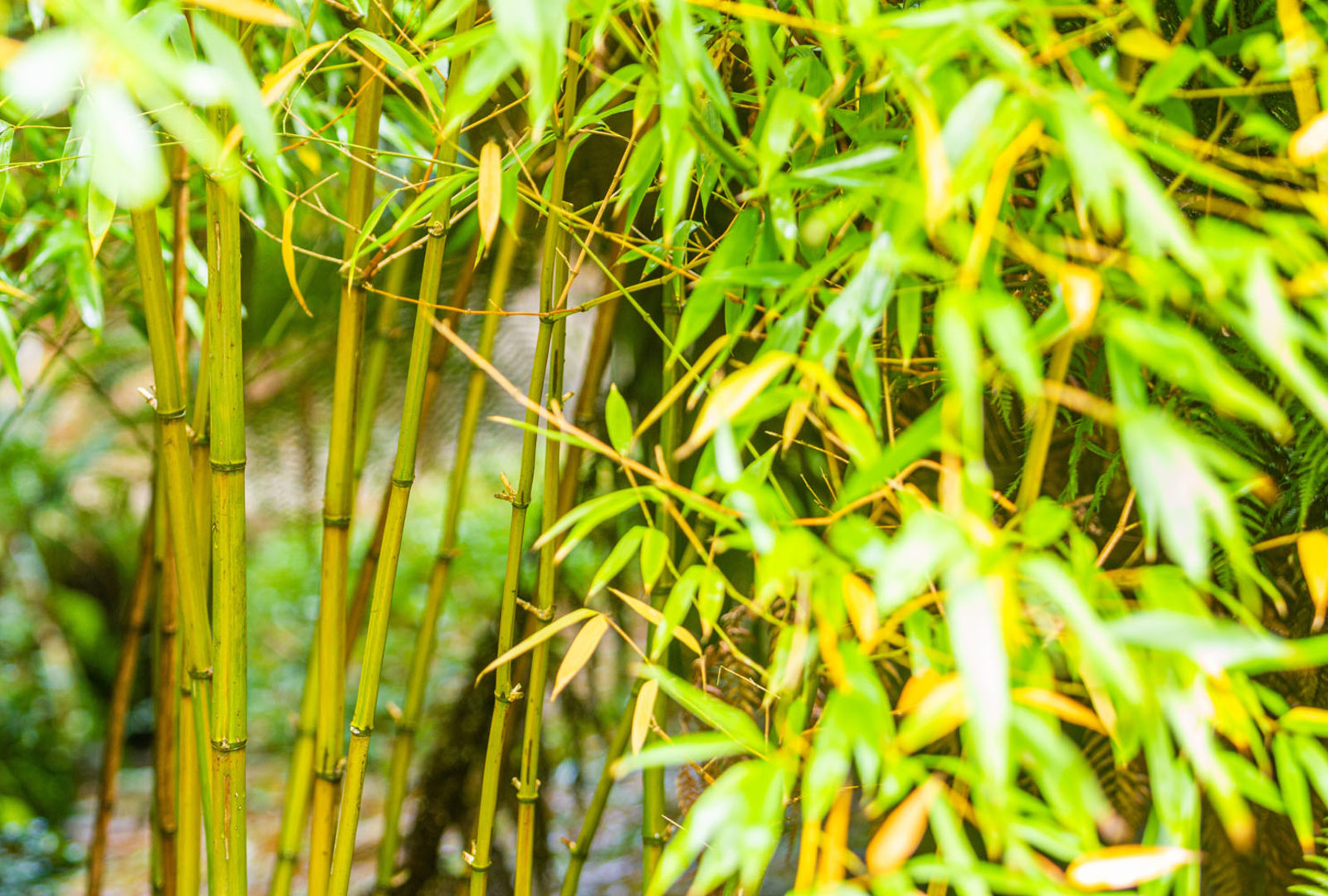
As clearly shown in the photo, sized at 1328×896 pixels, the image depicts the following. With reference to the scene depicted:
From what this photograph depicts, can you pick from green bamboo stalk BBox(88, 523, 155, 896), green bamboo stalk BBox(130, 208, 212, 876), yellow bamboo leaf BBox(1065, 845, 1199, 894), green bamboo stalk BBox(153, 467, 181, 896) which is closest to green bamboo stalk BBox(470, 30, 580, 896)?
green bamboo stalk BBox(130, 208, 212, 876)

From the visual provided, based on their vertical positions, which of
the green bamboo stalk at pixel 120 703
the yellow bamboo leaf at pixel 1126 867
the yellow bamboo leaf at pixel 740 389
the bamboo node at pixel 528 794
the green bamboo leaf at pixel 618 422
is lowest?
the green bamboo stalk at pixel 120 703

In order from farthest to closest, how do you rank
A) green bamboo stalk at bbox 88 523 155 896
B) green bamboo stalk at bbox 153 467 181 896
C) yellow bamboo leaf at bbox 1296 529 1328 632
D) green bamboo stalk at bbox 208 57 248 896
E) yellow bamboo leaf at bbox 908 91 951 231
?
green bamboo stalk at bbox 88 523 155 896 → green bamboo stalk at bbox 153 467 181 896 → green bamboo stalk at bbox 208 57 248 896 → yellow bamboo leaf at bbox 1296 529 1328 632 → yellow bamboo leaf at bbox 908 91 951 231

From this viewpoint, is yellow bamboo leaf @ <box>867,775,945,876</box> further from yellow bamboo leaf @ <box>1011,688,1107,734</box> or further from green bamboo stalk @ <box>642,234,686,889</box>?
green bamboo stalk @ <box>642,234,686,889</box>

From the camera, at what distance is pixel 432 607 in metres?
0.85

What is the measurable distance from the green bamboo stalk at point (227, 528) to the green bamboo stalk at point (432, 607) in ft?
0.70

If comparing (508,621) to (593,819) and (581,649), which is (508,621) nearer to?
(581,649)

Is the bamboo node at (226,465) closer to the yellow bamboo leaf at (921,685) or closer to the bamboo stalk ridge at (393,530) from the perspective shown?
the bamboo stalk ridge at (393,530)

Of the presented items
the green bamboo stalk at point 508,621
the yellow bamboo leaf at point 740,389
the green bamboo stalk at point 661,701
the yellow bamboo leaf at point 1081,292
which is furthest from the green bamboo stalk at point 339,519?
the yellow bamboo leaf at point 1081,292

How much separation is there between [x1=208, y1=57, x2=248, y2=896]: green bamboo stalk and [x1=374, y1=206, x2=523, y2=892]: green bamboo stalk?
8.5 inches

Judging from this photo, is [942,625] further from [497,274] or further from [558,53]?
[497,274]

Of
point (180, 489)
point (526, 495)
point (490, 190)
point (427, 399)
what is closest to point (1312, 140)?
point (490, 190)

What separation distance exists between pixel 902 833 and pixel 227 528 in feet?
1.53

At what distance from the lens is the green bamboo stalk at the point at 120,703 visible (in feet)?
3.57

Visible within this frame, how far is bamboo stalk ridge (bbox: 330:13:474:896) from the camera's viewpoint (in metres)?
0.58
